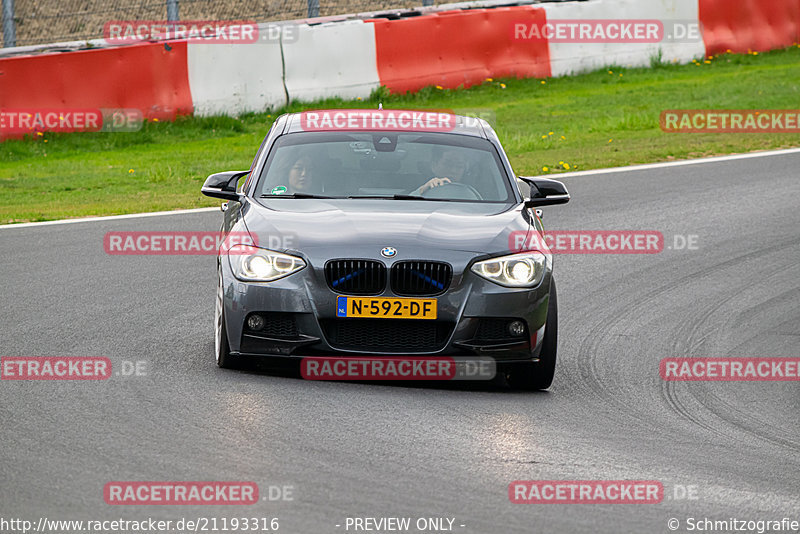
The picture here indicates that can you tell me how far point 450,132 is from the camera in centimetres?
904

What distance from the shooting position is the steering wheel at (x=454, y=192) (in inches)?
330

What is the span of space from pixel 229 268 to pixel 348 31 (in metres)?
12.8

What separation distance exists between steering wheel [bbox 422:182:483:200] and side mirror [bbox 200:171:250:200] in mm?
1257

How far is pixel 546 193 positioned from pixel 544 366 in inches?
58.5

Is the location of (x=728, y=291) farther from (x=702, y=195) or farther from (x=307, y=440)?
(x=307, y=440)

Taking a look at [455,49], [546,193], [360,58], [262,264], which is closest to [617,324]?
[546,193]

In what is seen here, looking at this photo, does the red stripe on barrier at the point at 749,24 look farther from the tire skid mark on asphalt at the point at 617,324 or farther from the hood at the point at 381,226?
the hood at the point at 381,226

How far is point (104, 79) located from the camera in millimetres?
17594

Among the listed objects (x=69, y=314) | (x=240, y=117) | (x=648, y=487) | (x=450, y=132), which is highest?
→ (x=450, y=132)

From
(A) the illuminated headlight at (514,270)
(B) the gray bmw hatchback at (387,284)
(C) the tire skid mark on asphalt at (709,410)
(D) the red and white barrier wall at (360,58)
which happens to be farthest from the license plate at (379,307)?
(D) the red and white barrier wall at (360,58)

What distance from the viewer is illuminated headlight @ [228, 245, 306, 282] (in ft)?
23.9

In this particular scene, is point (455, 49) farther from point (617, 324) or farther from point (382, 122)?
point (382, 122)

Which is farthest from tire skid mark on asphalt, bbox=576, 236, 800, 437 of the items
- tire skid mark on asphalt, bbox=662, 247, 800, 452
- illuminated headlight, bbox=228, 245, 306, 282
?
illuminated headlight, bbox=228, 245, 306, 282

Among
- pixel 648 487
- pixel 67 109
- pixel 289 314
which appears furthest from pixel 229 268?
pixel 67 109
